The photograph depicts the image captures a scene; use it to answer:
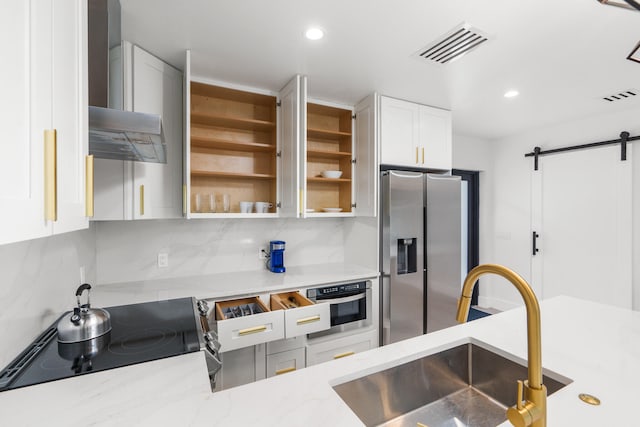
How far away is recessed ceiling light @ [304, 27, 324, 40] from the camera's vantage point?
5.45 feet

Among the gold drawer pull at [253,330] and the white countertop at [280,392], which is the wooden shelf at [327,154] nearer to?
the gold drawer pull at [253,330]

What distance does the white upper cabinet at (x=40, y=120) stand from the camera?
0.54 m

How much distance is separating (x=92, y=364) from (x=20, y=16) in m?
1.05

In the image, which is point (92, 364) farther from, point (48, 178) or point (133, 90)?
point (133, 90)

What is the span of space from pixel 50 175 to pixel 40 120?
12cm

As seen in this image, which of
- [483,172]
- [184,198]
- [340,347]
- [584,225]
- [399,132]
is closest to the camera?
[184,198]

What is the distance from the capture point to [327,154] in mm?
2744

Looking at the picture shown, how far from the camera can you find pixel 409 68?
212cm

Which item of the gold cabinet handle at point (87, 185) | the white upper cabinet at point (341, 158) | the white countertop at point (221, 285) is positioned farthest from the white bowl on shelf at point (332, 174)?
the gold cabinet handle at point (87, 185)

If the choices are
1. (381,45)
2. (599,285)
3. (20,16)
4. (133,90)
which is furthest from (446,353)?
(599,285)

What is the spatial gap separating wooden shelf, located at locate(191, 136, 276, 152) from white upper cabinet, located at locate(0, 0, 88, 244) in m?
1.33

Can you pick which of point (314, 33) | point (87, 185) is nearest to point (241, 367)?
point (87, 185)

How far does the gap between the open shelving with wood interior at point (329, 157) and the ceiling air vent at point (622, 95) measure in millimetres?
2276

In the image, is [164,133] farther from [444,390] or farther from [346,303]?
[444,390]
